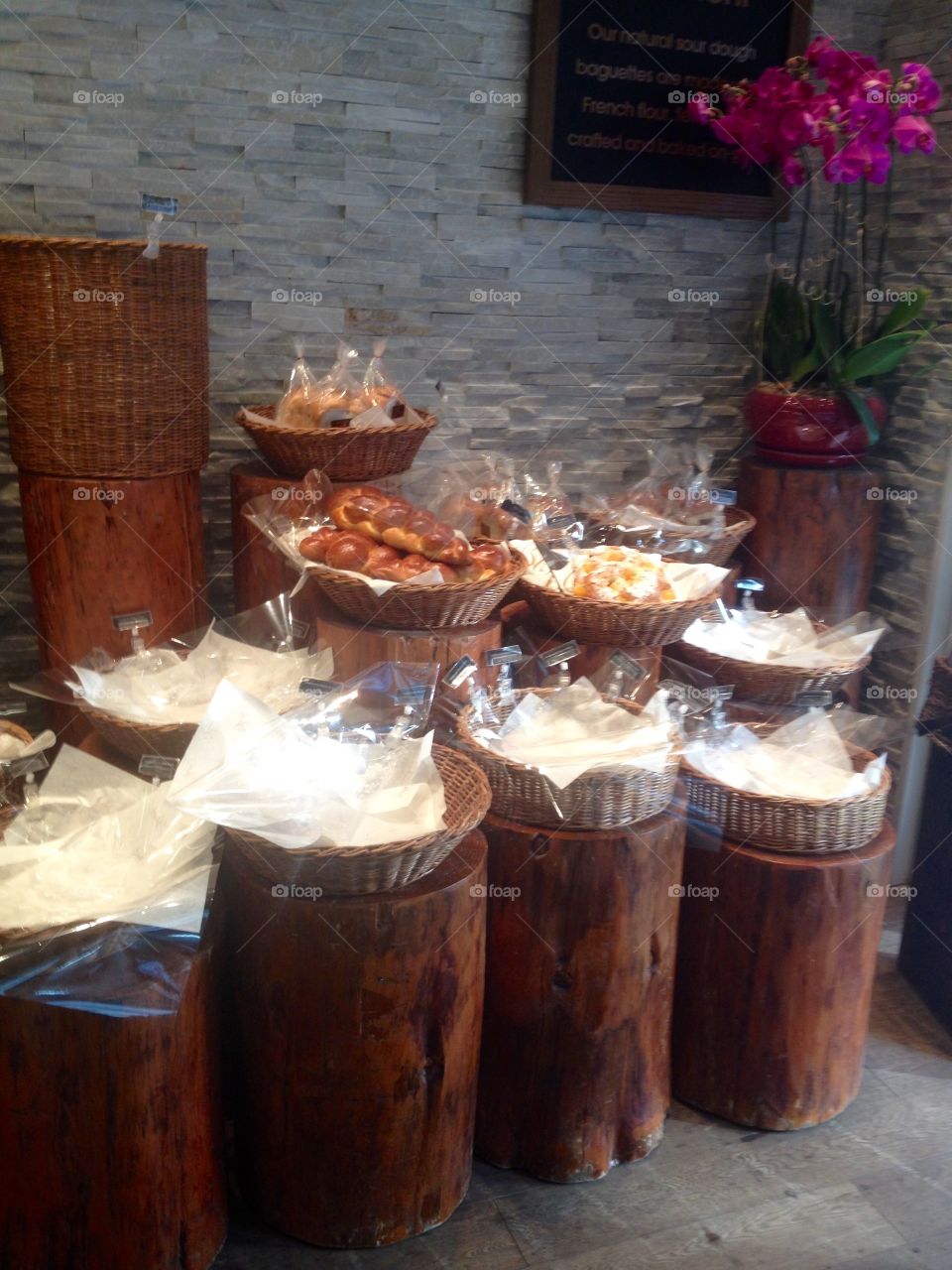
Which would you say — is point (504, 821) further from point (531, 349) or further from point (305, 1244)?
point (531, 349)

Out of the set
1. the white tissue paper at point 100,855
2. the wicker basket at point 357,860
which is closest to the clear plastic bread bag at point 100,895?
the white tissue paper at point 100,855

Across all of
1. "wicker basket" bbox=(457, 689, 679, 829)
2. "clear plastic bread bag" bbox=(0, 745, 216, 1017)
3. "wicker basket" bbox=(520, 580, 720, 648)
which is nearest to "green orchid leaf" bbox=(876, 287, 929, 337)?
"wicker basket" bbox=(520, 580, 720, 648)

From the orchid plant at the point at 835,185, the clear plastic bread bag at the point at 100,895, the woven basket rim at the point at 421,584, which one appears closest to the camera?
the clear plastic bread bag at the point at 100,895

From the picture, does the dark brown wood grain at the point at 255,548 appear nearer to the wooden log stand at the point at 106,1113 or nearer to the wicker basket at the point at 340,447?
the wicker basket at the point at 340,447

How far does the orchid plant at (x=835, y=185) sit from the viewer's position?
2.75 metres

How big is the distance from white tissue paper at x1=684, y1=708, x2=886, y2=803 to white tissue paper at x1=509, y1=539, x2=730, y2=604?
0.34 meters

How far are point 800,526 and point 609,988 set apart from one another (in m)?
1.42

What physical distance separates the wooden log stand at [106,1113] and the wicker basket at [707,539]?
4.96 feet

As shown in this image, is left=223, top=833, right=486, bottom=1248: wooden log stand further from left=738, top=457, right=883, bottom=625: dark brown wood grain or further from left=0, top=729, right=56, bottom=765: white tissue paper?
left=738, top=457, right=883, bottom=625: dark brown wood grain

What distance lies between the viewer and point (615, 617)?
2.50 meters

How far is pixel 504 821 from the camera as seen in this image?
224cm

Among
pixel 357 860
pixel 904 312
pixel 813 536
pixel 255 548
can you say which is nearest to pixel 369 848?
pixel 357 860

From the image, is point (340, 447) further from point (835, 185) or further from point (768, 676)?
point (835, 185)

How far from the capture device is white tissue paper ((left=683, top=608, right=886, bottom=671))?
9.10 feet
